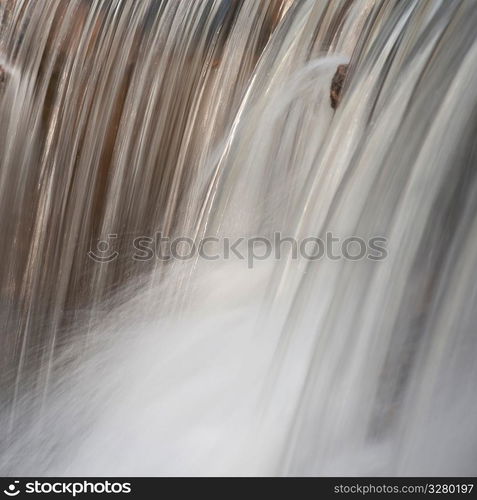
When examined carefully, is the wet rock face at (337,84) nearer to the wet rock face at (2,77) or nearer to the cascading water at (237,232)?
the cascading water at (237,232)

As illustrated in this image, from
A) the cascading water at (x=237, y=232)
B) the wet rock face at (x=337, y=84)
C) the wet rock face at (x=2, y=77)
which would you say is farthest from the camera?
the wet rock face at (x=2, y=77)

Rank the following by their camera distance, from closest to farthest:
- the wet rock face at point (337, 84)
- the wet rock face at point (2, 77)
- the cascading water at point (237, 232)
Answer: the cascading water at point (237, 232) → the wet rock face at point (337, 84) → the wet rock face at point (2, 77)

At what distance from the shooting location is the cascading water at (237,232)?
2471 millimetres

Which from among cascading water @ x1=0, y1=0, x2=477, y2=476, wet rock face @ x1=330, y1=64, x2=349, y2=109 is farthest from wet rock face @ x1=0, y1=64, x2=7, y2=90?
wet rock face @ x1=330, y1=64, x2=349, y2=109

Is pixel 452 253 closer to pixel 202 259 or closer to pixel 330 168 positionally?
pixel 330 168

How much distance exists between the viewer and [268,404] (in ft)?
9.11

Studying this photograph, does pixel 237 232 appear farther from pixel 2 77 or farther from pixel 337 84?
pixel 2 77

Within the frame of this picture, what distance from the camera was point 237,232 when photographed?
12.3ft

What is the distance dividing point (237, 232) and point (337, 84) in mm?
772

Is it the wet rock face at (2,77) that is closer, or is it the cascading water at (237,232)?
the cascading water at (237,232)

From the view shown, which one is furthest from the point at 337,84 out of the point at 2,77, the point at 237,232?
the point at 2,77

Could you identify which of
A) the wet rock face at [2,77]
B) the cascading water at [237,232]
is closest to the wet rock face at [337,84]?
the cascading water at [237,232]

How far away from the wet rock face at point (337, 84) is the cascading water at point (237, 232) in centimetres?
7

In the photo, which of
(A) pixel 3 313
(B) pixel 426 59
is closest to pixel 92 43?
(A) pixel 3 313
